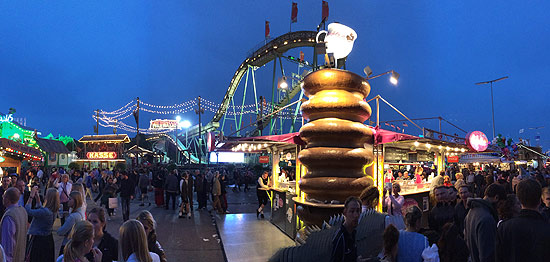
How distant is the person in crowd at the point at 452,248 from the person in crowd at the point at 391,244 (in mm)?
617

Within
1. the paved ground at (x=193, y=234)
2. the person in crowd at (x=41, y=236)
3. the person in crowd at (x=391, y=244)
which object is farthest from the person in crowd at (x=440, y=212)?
the person in crowd at (x=41, y=236)

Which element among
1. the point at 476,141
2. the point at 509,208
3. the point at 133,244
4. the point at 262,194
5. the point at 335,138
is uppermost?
the point at 476,141

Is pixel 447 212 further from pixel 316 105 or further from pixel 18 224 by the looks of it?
pixel 18 224

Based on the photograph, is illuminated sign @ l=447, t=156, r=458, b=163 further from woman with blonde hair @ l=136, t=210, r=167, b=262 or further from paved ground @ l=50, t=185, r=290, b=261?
woman with blonde hair @ l=136, t=210, r=167, b=262

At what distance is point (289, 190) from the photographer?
32.6ft

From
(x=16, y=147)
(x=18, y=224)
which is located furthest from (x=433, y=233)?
(x=16, y=147)

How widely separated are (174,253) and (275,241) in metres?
2.52

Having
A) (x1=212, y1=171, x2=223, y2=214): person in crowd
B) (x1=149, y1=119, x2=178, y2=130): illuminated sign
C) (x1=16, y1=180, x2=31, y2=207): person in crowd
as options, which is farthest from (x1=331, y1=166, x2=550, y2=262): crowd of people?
(x1=149, y1=119, x2=178, y2=130): illuminated sign

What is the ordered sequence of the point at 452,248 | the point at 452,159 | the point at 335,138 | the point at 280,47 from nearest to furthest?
the point at 452,248
the point at 335,138
the point at 452,159
the point at 280,47

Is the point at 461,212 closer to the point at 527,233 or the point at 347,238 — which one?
the point at 527,233

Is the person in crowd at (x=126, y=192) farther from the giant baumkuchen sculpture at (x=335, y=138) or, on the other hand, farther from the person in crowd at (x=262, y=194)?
the giant baumkuchen sculpture at (x=335, y=138)

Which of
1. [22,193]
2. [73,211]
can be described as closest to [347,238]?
[73,211]

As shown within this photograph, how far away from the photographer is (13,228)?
170 inches

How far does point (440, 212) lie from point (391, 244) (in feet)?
6.76
